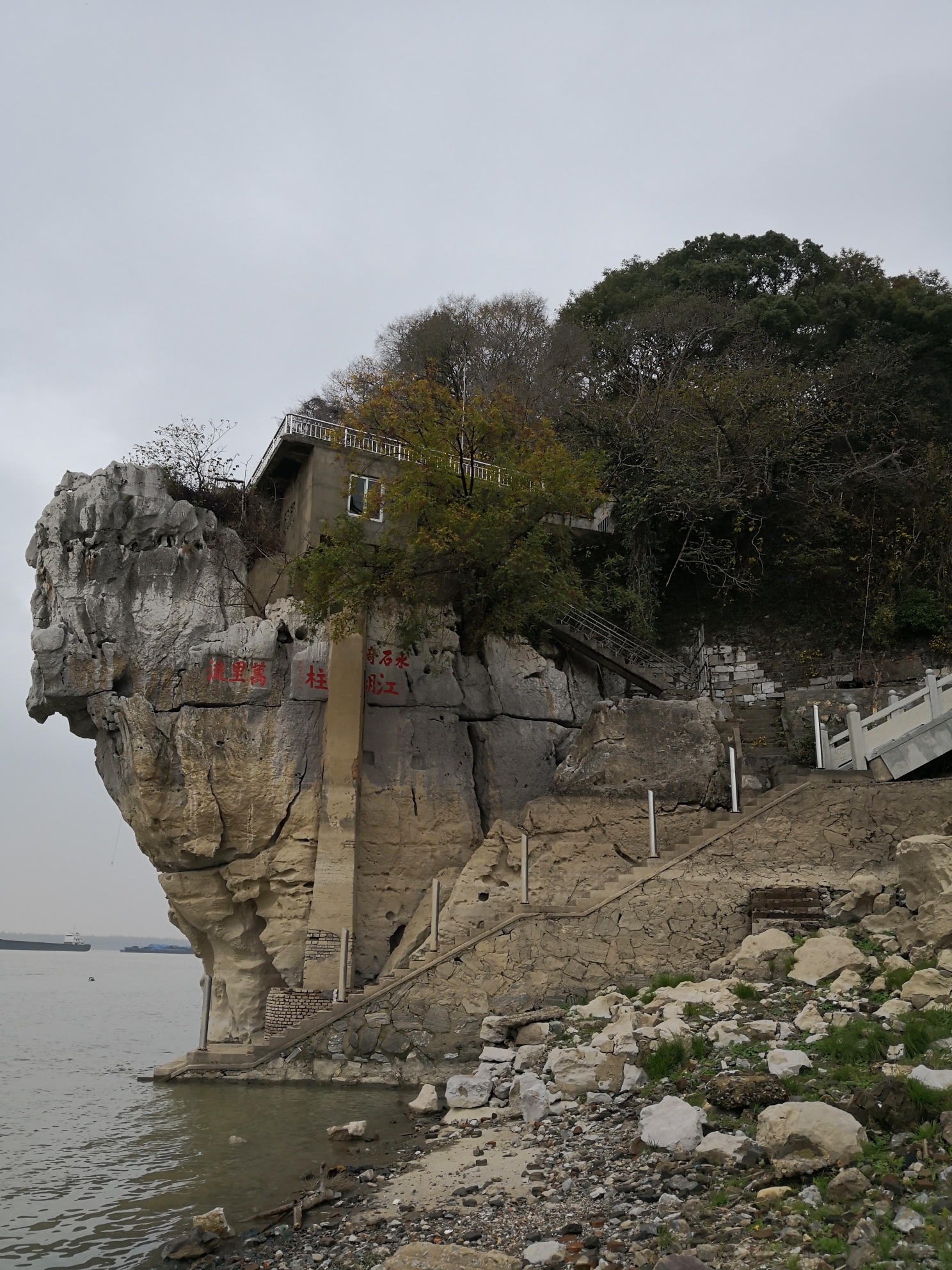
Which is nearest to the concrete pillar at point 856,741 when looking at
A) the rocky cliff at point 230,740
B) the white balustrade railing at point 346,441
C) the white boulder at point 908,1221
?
the rocky cliff at point 230,740

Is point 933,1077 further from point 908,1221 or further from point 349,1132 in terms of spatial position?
point 349,1132

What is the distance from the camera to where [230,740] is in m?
17.8

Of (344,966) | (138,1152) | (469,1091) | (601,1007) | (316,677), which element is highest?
(316,677)

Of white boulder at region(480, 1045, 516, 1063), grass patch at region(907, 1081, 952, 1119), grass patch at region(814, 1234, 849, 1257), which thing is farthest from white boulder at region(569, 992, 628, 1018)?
grass patch at region(814, 1234, 849, 1257)

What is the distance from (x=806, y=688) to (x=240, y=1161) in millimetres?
14599

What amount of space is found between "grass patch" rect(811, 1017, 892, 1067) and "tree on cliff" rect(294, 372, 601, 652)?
10330mm

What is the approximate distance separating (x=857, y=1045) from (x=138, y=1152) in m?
7.55

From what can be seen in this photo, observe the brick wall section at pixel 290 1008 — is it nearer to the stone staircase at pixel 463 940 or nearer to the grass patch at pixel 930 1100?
the stone staircase at pixel 463 940

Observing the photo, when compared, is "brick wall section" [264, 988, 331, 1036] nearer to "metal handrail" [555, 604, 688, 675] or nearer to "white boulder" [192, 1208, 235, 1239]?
"white boulder" [192, 1208, 235, 1239]

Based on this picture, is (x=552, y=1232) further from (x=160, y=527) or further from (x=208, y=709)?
(x=160, y=527)

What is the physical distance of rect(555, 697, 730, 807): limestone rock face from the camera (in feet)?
56.0

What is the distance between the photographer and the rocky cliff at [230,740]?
57.5 feet

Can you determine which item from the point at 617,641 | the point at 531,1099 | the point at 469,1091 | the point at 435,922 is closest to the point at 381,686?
the point at 435,922

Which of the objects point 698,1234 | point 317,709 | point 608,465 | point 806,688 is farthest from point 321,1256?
point 608,465
